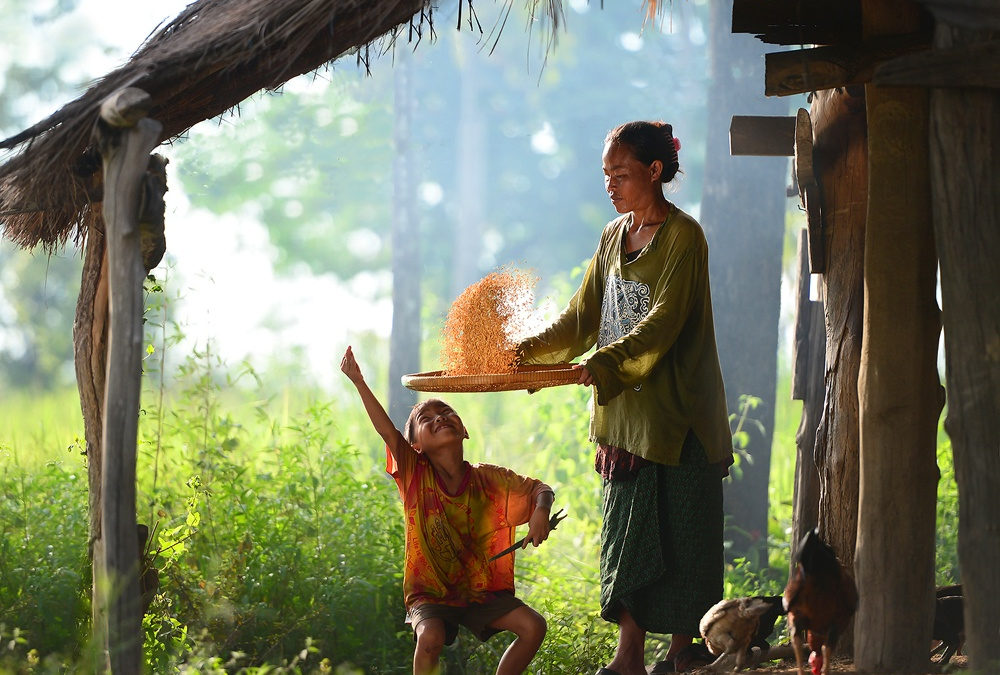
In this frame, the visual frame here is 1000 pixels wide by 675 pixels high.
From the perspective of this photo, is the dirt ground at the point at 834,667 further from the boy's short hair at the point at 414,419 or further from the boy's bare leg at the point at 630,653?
the boy's short hair at the point at 414,419

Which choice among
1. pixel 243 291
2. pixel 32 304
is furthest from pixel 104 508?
pixel 243 291

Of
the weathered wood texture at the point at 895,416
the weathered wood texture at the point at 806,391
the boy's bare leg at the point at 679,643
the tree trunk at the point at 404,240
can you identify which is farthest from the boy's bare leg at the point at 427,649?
the tree trunk at the point at 404,240

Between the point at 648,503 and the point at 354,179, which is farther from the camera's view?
the point at 354,179

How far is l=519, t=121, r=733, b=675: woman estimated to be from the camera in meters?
4.31

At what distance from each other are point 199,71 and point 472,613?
2322mm

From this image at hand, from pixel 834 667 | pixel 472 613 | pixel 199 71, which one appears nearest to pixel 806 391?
pixel 834 667

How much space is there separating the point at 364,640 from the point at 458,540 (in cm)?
156

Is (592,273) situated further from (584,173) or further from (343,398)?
(584,173)

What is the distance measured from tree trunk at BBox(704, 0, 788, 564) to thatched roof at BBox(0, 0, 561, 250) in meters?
5.63

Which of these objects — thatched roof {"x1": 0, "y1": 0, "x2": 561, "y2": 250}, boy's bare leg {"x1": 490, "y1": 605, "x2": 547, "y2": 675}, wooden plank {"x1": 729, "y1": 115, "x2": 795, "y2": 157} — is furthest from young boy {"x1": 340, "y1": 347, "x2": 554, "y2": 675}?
wooden plank {"x1": 729, "y1": 115, "x2": 795, "y2": 157}

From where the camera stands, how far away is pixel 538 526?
4.23 meters

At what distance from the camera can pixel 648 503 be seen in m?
4.42

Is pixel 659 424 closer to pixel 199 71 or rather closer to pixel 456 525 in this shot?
pixel 456 525

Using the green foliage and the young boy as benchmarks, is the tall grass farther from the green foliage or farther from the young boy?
the young boy
